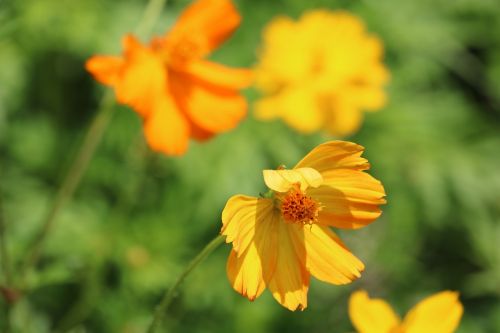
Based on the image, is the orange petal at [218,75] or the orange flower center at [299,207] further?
the orange petal at [218,75]

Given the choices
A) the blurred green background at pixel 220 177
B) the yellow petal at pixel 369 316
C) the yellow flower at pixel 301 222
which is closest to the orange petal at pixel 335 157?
the yellow flower at pixel 301 222

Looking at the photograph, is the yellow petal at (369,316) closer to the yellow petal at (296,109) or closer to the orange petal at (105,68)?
the orange petal at (105,68)

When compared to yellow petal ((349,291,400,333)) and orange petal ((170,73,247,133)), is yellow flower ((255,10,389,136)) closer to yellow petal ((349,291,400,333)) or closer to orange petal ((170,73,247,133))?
orange petal ((170,73,247,133))

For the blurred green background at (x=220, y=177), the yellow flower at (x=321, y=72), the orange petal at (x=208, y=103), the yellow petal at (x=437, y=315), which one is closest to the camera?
the yellow petal at (x=437, y=315)

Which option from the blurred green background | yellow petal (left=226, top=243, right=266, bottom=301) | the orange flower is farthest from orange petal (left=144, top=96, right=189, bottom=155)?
yellow petal (left=226, top=243, right=266, bottom=301)

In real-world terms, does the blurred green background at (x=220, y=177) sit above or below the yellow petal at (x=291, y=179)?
below

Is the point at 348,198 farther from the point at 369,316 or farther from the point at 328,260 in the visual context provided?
the point at 369,316
